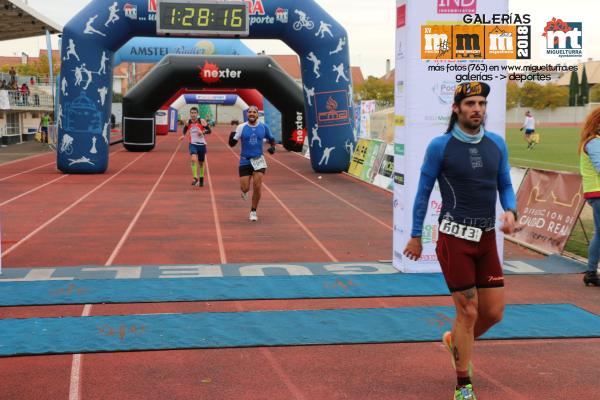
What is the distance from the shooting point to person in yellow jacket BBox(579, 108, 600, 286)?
26.0 feet

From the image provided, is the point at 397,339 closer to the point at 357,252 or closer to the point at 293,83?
the point at 357,252

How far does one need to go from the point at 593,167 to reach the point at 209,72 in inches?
883

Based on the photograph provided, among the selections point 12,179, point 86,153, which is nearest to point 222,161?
point 86,153

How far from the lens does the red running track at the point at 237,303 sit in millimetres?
5250

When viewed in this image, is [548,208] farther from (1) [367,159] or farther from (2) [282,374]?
(1) [367,159]

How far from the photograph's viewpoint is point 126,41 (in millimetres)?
22078

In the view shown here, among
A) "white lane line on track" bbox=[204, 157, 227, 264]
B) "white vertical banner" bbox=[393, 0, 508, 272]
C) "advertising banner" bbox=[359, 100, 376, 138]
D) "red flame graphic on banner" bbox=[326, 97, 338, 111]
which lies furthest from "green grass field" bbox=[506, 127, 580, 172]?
"white vertical banner" bbox=[393, 0, 508, 272]

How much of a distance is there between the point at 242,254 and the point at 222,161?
1864cm

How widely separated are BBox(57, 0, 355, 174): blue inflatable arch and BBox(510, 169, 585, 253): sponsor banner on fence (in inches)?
435

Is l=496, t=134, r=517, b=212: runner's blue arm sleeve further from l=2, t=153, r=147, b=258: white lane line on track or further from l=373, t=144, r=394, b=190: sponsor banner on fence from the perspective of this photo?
l=373, t=144, r=394, b=190: sponsor banner on fence

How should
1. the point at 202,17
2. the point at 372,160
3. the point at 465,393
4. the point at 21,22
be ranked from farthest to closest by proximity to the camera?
the point at 21,22 → the point at 372,160 → the point at 202,17 → the point at 465,393

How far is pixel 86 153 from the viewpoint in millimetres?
21797

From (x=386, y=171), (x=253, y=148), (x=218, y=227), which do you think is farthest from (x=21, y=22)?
(x=218, y=227)

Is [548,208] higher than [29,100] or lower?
lower
